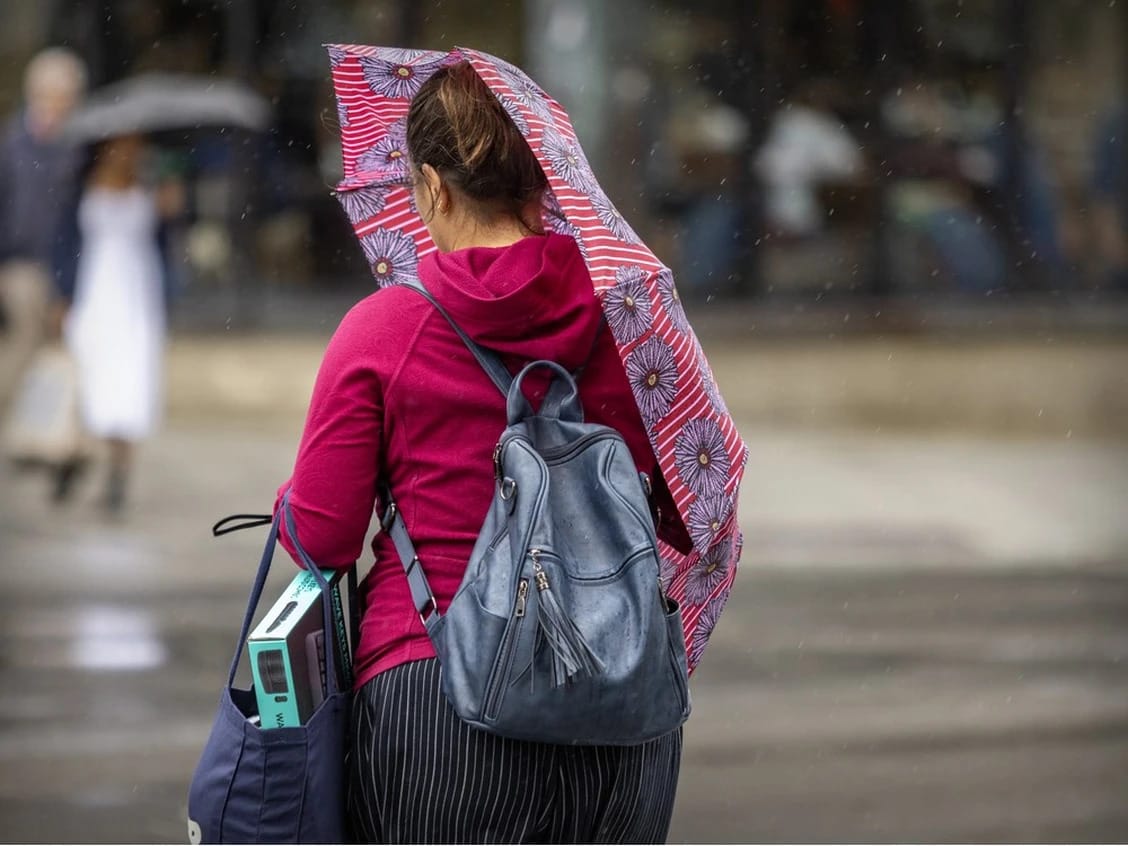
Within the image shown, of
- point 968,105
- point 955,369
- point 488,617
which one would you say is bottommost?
point 955,369

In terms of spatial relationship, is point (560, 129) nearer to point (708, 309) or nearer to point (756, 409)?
point (756, 409)

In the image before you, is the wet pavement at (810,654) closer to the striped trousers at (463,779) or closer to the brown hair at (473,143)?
the striped trousers at (463,779)

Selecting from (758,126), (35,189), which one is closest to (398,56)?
(35,189)

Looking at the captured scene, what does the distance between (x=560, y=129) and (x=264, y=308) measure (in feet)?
40.1

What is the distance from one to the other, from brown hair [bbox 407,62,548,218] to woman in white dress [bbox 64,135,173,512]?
7607 millimetres

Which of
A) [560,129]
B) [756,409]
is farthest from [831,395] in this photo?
[560,129]

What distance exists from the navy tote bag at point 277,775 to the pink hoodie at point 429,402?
0.28 ft

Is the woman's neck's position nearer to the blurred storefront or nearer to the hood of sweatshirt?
the hood of sweatshirt

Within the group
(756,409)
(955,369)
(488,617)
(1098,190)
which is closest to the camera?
(488,617)

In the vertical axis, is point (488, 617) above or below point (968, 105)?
above

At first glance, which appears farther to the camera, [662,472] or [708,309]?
[708,309]

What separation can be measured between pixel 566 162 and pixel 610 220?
111 millimetres

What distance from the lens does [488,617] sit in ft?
7.26

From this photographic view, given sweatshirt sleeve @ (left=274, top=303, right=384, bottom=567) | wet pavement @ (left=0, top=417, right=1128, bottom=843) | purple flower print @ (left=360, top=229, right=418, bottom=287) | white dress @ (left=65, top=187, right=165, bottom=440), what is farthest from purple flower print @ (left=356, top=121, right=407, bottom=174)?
white dress @ (left=65, top=187, right=165, bottom=440)
